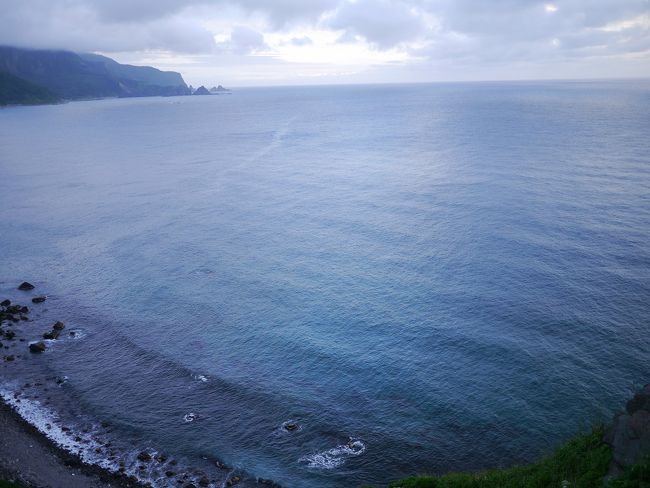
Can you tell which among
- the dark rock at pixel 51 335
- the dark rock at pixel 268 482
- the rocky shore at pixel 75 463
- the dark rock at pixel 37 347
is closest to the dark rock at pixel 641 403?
the rocky shore at pixel 75 463

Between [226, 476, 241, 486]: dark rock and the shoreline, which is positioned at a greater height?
the shoreline

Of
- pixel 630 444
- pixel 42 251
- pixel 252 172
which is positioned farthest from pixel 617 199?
pixel 42 251

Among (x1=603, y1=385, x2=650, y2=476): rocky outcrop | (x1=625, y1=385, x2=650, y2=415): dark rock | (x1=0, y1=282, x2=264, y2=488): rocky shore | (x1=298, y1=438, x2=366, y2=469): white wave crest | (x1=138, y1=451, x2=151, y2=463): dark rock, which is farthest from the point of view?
(x1=138, y1=451, x2=151, y2=463): dark rock

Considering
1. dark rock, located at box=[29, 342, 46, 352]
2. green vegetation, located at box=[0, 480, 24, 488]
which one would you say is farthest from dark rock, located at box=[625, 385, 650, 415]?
dark rock, located at box=[29, 342, 46, 352]

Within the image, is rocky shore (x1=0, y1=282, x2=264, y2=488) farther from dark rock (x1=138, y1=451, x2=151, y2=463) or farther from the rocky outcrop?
the rocky outcrop

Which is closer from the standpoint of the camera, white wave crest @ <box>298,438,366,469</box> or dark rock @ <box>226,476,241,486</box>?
dark rock @ <box>226,476,241,486</box>

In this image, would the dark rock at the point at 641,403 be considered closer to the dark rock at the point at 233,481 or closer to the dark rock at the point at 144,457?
the dark rock at the point at 233,481

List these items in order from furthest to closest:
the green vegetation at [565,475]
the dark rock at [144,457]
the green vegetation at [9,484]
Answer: the dark rock at [144,457] → the green vegetation at [9,484] → the green vegetation at [565,475]
